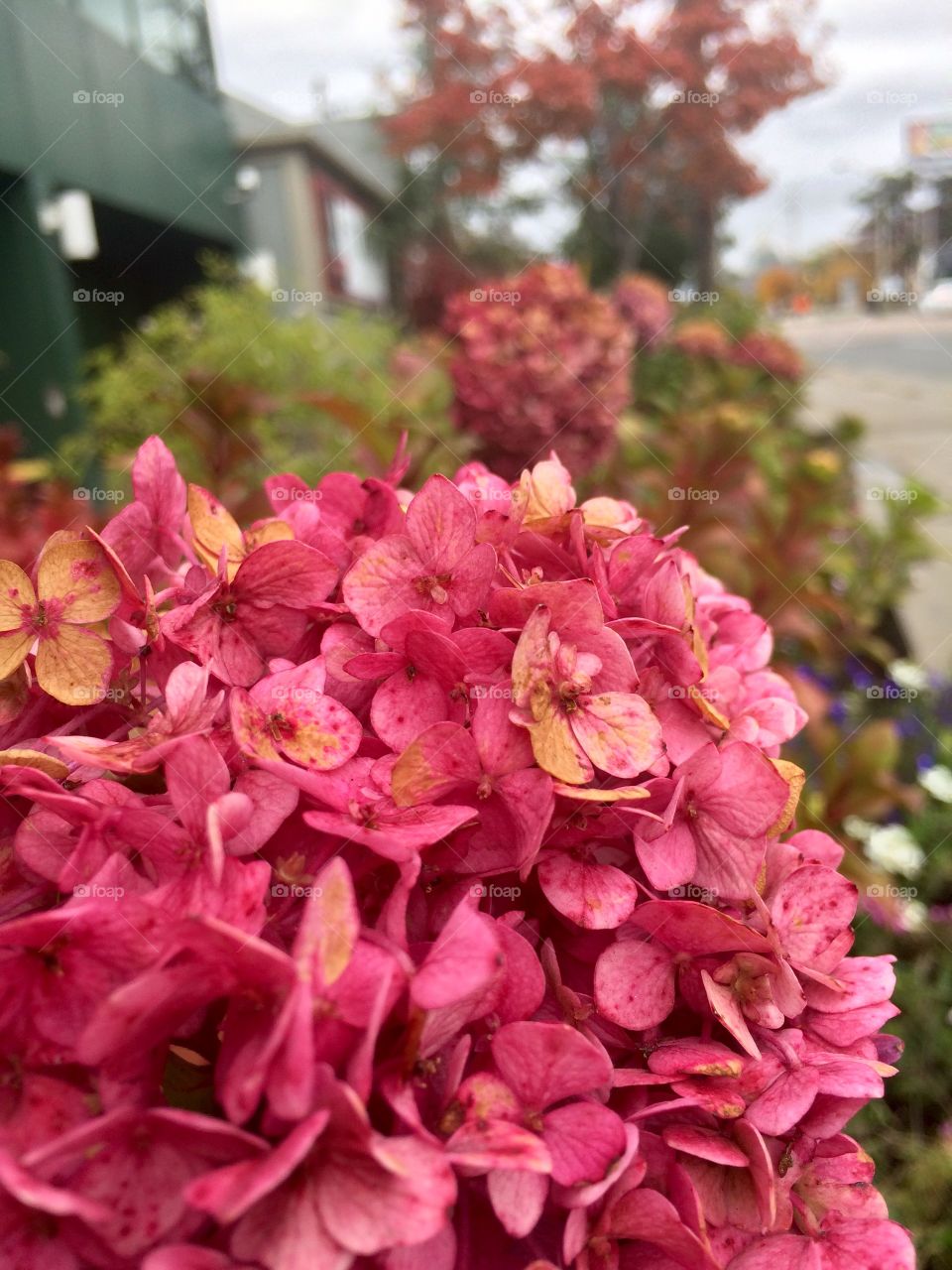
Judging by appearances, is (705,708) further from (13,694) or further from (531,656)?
(13,694)

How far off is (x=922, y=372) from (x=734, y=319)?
379 cm

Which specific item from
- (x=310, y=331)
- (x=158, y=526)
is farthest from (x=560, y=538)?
(x=310, y=331)

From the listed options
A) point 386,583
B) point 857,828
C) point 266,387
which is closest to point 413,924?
point 386,583

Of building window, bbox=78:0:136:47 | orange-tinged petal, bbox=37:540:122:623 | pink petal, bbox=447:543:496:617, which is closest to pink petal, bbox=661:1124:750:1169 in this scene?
pink petal, bbox=447:543:496:617

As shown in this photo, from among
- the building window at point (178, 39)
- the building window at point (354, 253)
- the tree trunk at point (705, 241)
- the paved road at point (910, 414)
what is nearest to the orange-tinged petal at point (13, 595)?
the paved road at point (910, 414)

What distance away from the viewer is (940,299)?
1869 centimetres

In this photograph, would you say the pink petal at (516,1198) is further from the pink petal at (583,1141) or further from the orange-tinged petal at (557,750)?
the orange-tinged petal at (557,750)

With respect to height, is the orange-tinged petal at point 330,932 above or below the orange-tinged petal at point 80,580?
below

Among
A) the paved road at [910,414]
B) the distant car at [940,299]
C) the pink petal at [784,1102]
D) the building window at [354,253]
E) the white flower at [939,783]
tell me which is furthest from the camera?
the distant car at [940,299]

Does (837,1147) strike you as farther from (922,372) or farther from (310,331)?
(922,372)

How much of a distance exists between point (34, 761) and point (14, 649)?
104 mm

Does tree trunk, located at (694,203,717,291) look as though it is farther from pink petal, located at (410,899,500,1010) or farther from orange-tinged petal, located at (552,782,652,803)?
pink petal, located at (410,899,500,1010)

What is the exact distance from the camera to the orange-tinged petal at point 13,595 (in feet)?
1.97

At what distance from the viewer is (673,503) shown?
259 centimetres
